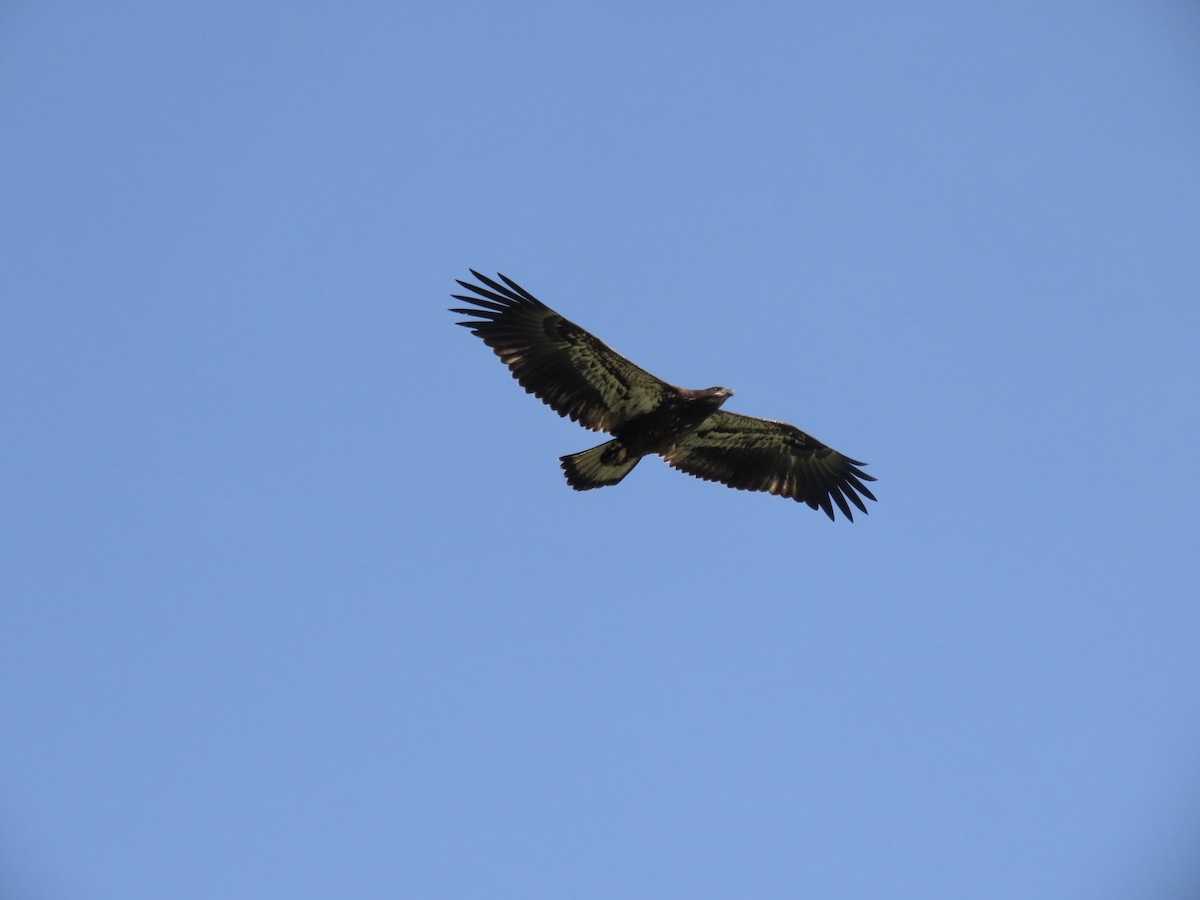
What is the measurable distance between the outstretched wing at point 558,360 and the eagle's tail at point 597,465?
1.69 feet

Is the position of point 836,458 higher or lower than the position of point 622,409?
Answer: higher

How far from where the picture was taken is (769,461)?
16.5 metres

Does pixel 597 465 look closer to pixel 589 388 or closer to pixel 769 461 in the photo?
pixel 589 388

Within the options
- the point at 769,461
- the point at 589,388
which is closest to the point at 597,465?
the point at 589,388

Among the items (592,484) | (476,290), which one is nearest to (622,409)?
(592,484)

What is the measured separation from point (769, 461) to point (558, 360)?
4393 mm

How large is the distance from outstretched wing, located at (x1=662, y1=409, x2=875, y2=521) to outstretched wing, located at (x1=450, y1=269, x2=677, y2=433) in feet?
5.20

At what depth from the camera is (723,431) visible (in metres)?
15.7

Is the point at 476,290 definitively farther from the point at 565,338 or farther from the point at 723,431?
the point at 723,431

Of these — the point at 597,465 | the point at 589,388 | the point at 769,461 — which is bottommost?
the point at 597,465

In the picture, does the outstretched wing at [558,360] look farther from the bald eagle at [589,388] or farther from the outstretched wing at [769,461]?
the outstretched wing at [769,461]

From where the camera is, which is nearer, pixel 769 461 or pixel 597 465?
pixel 597 465

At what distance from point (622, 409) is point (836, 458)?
423 centimetres

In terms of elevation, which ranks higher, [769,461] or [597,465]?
[769,461]
